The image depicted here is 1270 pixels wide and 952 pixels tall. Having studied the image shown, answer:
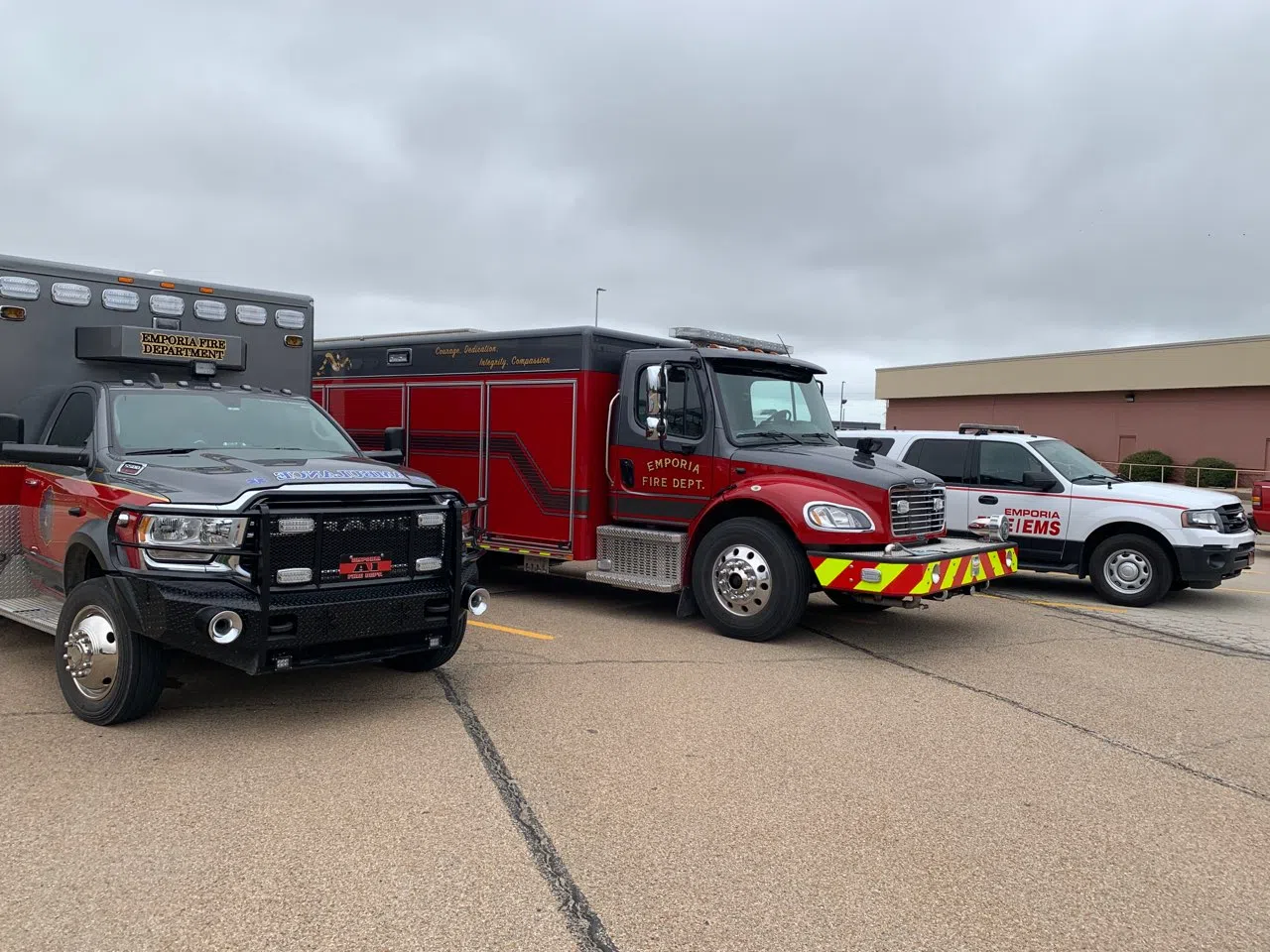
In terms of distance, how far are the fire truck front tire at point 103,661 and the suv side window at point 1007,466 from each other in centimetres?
920

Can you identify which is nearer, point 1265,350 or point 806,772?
point 806,772

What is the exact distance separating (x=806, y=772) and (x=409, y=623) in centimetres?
233

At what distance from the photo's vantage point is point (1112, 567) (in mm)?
11047

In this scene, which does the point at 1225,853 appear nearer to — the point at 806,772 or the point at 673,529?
the point at 806,772

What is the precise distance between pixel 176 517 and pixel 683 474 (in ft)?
15.7

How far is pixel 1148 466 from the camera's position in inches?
1260

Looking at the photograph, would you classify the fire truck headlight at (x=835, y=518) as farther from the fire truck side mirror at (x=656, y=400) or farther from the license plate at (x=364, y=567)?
the license plate at (x=364, y=567)

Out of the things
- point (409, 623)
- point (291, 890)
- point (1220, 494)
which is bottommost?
point (291, 890)

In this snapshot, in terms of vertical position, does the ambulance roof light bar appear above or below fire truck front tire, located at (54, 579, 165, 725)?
above

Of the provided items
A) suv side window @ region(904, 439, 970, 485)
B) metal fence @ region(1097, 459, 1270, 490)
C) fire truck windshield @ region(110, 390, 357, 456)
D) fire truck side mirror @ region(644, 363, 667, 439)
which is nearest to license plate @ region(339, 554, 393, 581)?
fire truck windshield @ region(110, 390, 357, 456)

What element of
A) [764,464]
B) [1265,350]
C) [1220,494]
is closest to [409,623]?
[764,464]

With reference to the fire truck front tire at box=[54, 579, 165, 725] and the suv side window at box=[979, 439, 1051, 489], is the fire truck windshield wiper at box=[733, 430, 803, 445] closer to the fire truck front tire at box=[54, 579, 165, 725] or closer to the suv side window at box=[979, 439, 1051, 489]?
the suv side window at box=[979, 439, 1051, 489]

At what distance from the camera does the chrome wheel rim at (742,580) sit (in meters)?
8.38

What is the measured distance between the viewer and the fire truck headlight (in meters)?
8.11
